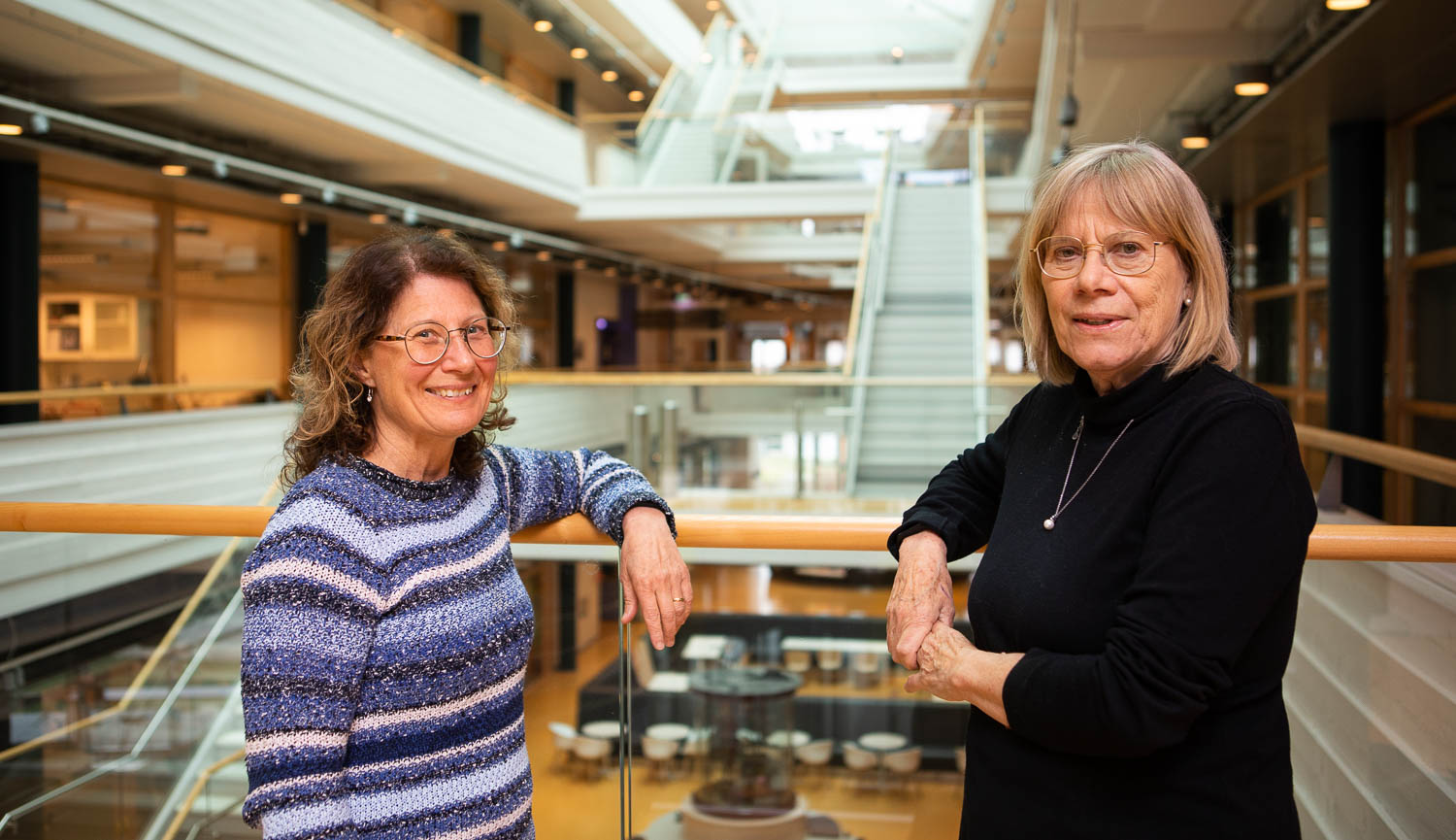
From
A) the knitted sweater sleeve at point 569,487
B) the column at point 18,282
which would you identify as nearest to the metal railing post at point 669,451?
the column at point 18,282

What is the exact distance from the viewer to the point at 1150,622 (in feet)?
3.83

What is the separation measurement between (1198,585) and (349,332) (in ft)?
3.60

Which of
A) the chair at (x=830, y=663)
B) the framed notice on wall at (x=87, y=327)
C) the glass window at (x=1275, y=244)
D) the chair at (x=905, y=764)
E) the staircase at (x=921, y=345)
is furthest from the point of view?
the framed notice on wall at (x=87, y=327)

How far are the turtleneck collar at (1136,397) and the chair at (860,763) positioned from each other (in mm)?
2013

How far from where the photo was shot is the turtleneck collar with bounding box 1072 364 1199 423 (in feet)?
4.28

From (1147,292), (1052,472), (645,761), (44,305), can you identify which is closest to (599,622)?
(645,761)

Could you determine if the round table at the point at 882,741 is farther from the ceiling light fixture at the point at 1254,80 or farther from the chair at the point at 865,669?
the ceiling light fixture at the point at 1254,80

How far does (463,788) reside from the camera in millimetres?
1458

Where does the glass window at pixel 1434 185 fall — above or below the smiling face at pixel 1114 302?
above

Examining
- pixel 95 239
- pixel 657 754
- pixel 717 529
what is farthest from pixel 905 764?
pixel 95 239

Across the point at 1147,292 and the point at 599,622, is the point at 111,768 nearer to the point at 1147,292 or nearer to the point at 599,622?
the point at 599,622

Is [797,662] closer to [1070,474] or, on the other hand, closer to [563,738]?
[563,738]

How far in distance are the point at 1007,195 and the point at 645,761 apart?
1314cm

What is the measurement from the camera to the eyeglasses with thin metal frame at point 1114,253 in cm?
132
